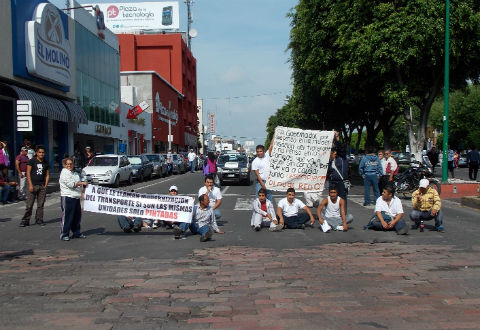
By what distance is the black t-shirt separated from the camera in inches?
449

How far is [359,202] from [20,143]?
1702cm

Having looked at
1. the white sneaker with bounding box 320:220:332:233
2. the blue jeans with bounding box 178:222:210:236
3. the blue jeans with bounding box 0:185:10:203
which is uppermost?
the blue jeans with bounding box 0:185:10:203

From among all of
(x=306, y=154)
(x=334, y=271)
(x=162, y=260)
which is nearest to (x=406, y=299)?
(x=334, y=271)

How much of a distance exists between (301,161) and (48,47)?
19.6 metres

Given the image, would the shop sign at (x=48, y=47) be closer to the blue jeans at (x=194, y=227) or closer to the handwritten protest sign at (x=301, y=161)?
the handwritten protest sign at (x=301, y=161)

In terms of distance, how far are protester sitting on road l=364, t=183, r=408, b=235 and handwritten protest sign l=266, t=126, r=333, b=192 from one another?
166 cm

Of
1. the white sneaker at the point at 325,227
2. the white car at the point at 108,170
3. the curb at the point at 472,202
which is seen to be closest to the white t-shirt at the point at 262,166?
the white sneaker at the point at 325,227

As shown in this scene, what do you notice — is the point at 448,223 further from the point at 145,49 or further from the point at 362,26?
the point at 145,49

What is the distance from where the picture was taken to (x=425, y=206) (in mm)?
10586

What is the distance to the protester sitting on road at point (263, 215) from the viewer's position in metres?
10.5

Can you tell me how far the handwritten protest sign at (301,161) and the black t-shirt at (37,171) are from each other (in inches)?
200

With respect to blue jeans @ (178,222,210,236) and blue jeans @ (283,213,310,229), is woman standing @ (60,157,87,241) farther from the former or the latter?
blue jeans @ (283,213,310,229)

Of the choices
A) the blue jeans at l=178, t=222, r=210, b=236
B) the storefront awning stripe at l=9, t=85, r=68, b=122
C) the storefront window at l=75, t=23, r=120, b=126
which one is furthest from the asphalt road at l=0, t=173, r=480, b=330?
the storefront window at l=75, t=23, r=120, b=126

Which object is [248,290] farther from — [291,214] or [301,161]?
[301,161]
